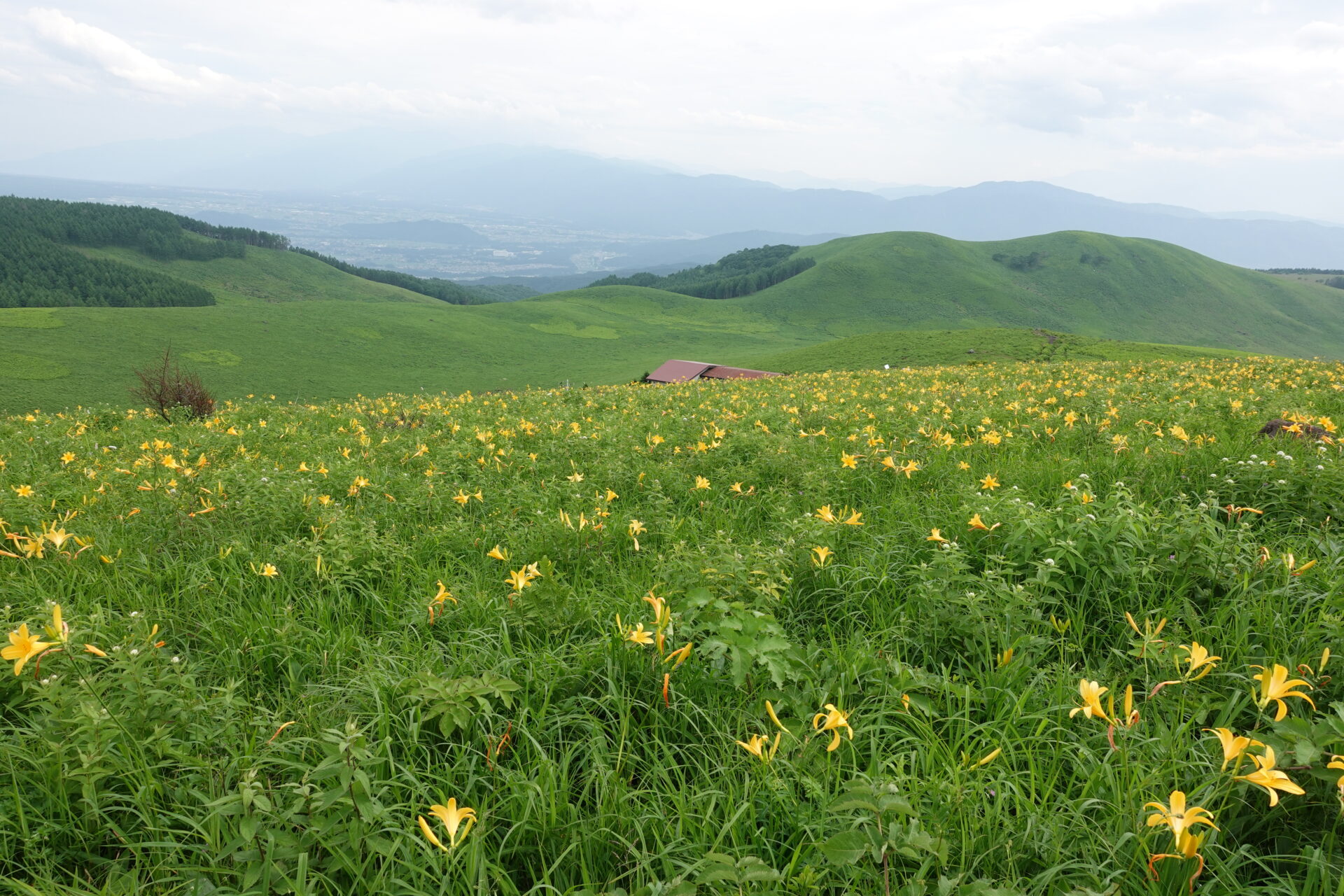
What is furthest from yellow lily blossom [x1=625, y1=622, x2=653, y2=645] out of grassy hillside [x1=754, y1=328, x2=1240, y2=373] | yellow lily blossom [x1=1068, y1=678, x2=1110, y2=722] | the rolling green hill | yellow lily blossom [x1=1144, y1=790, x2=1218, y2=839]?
the rolling green hill

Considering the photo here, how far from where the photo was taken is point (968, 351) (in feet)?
127

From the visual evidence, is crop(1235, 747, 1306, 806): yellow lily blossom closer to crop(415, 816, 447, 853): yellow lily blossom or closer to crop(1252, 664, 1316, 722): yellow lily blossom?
crop(1252, 664, 1316, 722): yellow lily blossom

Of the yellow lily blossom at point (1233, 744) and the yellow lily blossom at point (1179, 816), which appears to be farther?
the yellow lily blossom at point (1233, 744)

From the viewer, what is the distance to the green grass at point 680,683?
5.99ft

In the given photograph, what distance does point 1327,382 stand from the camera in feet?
32.2

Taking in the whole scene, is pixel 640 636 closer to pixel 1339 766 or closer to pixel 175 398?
pixel 1339 766

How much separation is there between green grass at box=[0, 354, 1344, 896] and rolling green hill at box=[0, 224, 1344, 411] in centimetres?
4322

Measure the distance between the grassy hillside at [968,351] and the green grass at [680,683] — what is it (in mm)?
32373

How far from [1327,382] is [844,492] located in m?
10.4

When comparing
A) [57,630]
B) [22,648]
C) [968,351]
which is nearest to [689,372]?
[968,351]

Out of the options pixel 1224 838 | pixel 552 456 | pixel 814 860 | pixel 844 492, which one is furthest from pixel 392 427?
pixel 1224 838

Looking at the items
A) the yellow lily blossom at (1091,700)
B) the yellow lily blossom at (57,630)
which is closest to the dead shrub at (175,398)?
the yellow lily blossom at (57,630)

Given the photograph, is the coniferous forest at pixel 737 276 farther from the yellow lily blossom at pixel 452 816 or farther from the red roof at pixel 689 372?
the yellow lily blossom at pixel 452 816

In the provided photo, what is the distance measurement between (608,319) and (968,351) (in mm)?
62570
